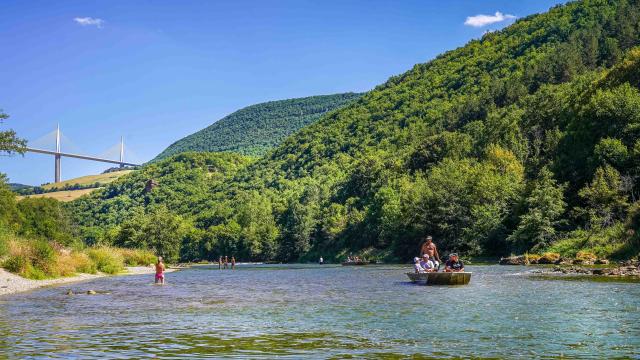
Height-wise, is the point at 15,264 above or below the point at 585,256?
above

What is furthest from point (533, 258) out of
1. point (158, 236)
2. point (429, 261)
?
point (158, 236)

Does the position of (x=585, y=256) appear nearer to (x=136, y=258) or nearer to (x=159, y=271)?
(x=159, y=271)

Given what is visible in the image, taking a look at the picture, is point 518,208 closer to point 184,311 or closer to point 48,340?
point 184,311

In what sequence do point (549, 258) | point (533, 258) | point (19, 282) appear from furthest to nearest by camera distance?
1. point (533, 258)
2. point (549, 258)
3. point (19, 282)

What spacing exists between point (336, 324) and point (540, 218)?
70053mm

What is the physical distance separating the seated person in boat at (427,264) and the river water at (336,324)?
30.9ft

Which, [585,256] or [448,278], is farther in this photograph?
[585,256]

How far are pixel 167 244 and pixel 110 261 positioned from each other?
4617 centimetres

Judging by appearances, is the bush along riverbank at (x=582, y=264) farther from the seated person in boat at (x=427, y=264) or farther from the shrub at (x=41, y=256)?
the shrub at (x=41, y=256)

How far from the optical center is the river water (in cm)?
1989

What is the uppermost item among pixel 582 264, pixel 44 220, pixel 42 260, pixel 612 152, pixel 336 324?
pixel 612 152

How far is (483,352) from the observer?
63.1 feet

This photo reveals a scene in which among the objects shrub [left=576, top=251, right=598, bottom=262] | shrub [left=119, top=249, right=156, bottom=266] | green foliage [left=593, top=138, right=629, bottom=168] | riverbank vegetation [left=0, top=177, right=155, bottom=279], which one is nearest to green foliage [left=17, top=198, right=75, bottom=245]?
riverbank vegetation [left=0, top=177, right=155, bottom=279]

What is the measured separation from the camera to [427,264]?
170 feet
